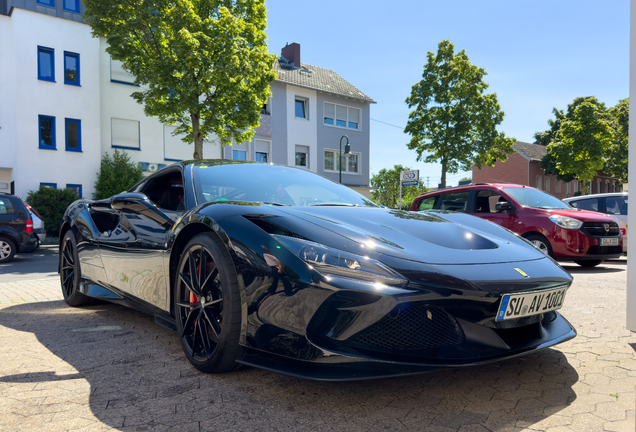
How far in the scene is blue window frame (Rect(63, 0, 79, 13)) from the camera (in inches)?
789

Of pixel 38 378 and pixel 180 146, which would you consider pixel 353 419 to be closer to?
pixel 38 378

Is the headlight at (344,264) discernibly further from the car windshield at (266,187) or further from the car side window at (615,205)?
the car side window at (615,205)

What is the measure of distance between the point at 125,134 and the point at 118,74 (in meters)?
2.63

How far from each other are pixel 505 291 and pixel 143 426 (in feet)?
5.26

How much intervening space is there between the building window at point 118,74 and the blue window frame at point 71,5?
7.91ft

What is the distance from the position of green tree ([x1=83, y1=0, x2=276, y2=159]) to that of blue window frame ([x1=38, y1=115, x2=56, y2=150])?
16.3 feet

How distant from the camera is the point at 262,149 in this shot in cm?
2606

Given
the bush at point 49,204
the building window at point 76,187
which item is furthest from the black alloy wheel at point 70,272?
the building window at point 76,187

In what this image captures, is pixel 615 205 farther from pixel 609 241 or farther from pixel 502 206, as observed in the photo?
pixel 502 206

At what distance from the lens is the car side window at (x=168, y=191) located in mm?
3217

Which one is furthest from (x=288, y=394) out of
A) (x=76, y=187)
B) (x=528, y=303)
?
(x=76, y=187)

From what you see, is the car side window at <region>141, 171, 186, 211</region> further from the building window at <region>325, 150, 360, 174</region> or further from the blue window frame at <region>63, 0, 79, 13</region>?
the building window at <region>325, 150, 360, 174</region>

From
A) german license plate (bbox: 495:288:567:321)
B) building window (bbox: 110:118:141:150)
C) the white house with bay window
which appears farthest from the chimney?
german license plate (bbox: 495:288:567:321)

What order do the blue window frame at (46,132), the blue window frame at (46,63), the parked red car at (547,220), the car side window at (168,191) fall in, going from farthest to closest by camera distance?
the blue window frame at (46,63) → the blue window frame at (46,132) → the parked red car at (547,220) → the car side window at (168,191)
